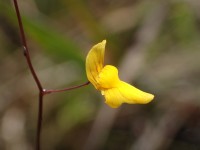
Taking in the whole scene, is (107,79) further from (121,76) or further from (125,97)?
(121,76)

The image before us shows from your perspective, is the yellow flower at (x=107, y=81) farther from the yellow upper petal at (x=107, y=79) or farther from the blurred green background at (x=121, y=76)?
the blurred green background at (x=121, y=76)

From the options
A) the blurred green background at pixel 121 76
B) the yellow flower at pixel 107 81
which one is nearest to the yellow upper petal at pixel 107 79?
the yellow flower at pixel 107 81

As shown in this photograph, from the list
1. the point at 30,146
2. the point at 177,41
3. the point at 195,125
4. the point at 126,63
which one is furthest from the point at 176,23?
the point at 30,146

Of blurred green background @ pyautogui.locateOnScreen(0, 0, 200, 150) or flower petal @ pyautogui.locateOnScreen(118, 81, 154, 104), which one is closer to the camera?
flower petal @ pyautogui.locateOnScreen(118, 81, 154, 104)

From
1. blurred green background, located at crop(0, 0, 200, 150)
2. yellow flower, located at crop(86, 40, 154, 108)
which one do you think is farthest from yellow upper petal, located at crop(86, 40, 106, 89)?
blurred green background, located at crop(0, 0, 200, 150)

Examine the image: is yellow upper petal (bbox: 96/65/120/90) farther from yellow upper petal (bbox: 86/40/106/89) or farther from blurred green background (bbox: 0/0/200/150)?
blurred green background (bbox: 0/0/200/150)

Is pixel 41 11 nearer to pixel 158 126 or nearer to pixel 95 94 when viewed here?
pixel 95 94

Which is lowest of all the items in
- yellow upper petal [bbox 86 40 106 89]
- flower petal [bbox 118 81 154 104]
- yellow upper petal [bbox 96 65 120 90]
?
flower petal [bbox 118 81 154 104]
